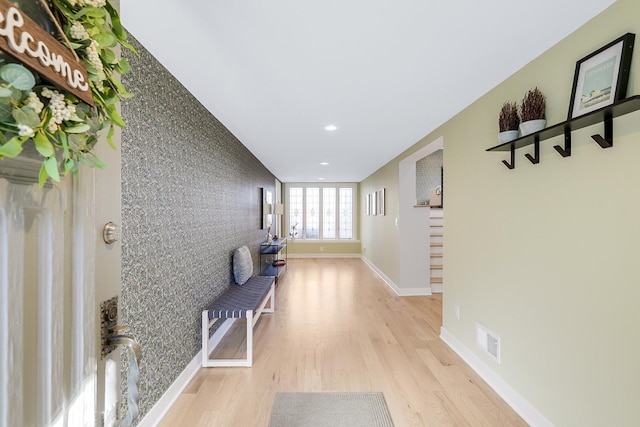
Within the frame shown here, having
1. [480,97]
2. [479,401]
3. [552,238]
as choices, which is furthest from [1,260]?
[480,97]

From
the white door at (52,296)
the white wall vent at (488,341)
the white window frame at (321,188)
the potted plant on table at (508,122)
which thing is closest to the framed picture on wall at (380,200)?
the white window frame at (321,188)

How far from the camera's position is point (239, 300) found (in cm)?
278

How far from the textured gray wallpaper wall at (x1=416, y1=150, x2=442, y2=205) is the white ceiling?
313 cm

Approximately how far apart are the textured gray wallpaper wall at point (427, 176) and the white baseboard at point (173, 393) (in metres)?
4.69

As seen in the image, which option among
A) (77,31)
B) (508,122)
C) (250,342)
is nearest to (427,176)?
(508,122)

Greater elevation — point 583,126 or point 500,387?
point 583,126

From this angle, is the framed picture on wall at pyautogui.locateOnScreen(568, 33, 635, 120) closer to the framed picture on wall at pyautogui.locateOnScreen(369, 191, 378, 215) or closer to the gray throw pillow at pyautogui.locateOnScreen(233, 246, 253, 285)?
the gray throw pillow at pyautogui.locateOnScreen(233, 246, 253, 285)

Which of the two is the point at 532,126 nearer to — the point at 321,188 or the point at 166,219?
the point at 166,219

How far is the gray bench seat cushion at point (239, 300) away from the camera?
2.51m

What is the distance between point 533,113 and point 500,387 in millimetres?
1957

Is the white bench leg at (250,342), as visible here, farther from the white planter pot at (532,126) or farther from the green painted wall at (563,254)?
the white planter pot at (532,126)

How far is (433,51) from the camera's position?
1.73 meters

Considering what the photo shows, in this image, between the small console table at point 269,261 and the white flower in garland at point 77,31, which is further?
the small console table at point 269,261

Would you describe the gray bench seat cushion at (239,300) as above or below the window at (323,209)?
below
